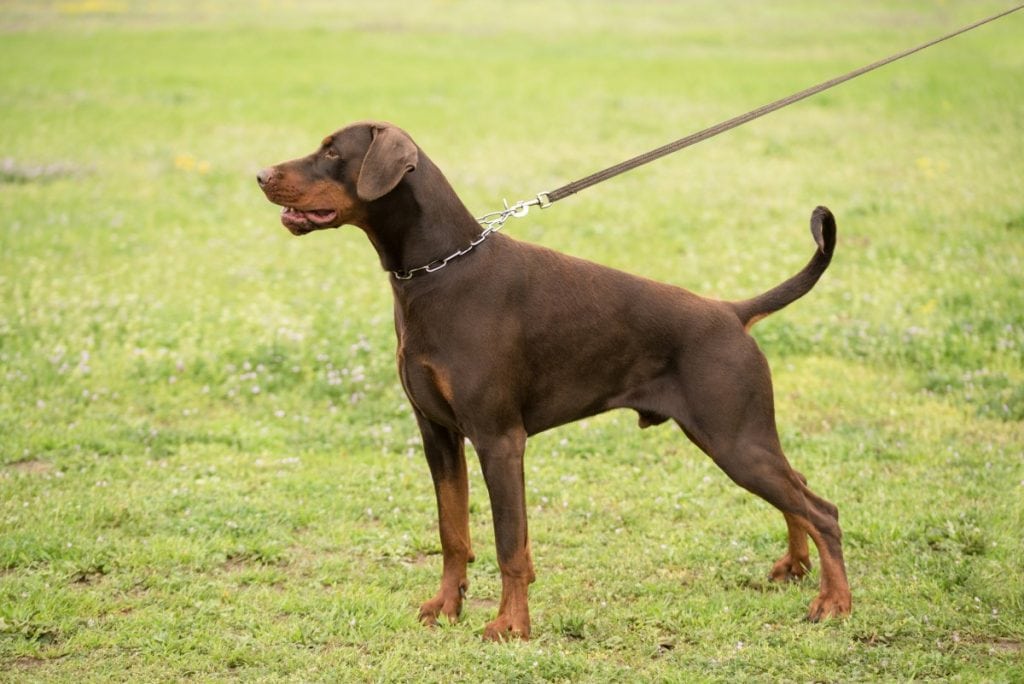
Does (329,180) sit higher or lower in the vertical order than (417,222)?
higher

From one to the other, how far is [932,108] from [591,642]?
51.0ft

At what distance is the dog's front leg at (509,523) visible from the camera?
5082 millimetres

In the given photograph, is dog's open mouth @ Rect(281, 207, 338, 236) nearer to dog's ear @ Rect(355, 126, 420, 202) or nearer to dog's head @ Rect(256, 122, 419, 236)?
dog's head @ Rect(256, 122, 419, 236)

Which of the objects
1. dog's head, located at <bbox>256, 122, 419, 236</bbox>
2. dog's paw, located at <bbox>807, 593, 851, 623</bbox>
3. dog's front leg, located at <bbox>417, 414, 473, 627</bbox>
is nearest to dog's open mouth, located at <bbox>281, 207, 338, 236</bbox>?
dog's head, located at <bbox>256, 122, 419, 236</bbox>

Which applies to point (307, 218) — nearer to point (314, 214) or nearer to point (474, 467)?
point (314, 214)

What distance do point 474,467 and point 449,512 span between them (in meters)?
1.99

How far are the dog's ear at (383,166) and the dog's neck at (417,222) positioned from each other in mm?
149

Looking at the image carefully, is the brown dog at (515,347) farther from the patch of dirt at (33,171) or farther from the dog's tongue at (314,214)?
the patch of dirt at (33,171)

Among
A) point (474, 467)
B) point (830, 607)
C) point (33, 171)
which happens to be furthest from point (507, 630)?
point (33, 171)

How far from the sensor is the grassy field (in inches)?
207

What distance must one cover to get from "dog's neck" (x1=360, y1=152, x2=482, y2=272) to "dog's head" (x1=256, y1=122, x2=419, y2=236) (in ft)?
0.26

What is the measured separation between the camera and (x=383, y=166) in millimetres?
4832

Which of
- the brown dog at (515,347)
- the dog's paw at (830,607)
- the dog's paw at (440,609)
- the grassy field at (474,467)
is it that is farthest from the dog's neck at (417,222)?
the dog's paw at (830,607)

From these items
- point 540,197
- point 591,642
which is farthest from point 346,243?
point 591,642
